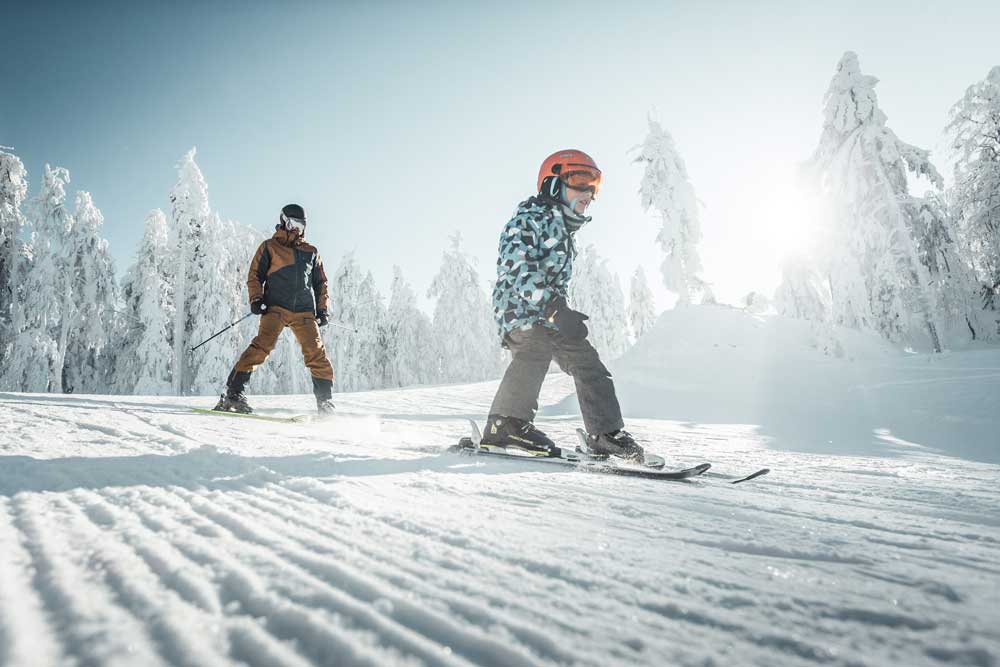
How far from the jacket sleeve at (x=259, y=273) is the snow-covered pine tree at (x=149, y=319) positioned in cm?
2025

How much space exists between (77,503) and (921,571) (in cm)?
160

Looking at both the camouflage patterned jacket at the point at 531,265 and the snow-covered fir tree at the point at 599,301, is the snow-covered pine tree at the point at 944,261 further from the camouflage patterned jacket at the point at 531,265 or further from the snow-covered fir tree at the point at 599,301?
the snow-covered fir tree at the point at 599,301

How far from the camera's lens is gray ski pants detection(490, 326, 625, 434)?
7.95ft

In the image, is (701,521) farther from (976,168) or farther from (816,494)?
(976,168)

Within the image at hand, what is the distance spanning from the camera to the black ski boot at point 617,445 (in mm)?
2244

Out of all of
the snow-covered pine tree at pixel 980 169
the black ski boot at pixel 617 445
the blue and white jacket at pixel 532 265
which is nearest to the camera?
the black ski boot at pixel 617 445

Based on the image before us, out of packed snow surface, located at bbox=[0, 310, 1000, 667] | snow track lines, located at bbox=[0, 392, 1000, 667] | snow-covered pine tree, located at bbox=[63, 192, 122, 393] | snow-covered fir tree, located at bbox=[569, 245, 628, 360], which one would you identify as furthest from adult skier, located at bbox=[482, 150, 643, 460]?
snow-covered fir tree, located at bbox=[569, 245, 628, 360]

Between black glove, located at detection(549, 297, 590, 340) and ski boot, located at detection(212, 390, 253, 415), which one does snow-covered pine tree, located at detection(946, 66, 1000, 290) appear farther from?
ski boot, located at detection(212, 390, 253, 415)

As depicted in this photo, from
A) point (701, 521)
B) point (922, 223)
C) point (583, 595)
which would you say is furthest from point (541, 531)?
point (922, 223)

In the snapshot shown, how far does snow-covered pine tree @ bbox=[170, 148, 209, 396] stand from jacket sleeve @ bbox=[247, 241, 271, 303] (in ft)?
65.8

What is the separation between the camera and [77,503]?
3.28 ft

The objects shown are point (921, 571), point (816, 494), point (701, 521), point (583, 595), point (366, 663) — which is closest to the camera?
point (366, 663)

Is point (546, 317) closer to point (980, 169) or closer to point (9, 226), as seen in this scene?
point (980, 169)

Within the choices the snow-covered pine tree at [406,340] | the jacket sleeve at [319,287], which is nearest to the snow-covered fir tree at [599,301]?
the snow-covered pine tree at [406,340]
